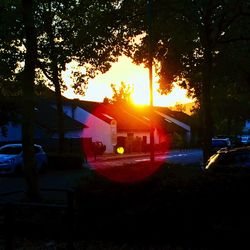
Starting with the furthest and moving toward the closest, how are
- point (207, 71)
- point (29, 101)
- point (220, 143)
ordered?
point (220, 143), point (207, 71), point (29, 101)

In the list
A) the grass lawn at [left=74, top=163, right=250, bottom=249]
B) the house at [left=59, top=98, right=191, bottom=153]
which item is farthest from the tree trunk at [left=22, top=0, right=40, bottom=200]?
the house at [left=59, top=98, right=191, bottom=153]

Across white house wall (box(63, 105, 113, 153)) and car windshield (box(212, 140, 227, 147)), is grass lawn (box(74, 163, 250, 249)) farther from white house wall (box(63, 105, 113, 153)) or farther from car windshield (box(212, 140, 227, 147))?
white house wall (box(63, 105, 113, 153))

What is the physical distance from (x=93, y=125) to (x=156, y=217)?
5659 cm

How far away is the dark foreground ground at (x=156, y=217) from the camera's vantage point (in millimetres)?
8578

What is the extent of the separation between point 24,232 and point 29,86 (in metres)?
5.72

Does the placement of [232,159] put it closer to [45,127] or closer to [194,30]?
[194,30]

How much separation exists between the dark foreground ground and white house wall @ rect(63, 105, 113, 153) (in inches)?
2074

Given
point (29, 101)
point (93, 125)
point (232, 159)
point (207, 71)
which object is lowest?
point (232, 159)

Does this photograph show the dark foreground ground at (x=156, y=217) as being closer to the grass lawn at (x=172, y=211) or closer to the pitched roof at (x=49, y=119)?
the grass lawn at (x=172, y=211)

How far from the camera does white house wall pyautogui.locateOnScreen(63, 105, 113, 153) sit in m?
64.4

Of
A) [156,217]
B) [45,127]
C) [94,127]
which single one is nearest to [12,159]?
[156,217]

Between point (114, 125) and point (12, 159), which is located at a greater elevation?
point (114, 125)

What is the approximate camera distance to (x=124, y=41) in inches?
1158

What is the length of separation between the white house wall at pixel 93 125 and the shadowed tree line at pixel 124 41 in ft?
85.3
